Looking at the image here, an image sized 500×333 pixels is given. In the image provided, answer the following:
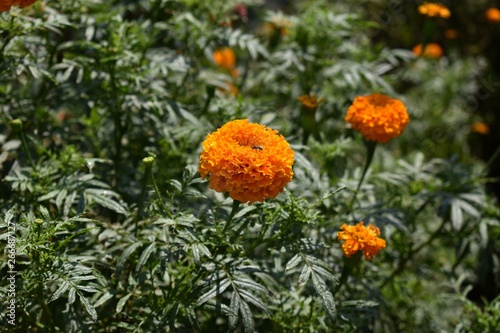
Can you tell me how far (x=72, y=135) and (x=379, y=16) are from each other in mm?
3724

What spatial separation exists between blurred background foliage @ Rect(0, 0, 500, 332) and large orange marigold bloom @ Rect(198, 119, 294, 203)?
0.58 ft

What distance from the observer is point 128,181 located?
2.20 metres

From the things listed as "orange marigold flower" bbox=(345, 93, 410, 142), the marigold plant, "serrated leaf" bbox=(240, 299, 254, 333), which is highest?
"orange marigold flower" bbox=(345, 93, 410, 142)

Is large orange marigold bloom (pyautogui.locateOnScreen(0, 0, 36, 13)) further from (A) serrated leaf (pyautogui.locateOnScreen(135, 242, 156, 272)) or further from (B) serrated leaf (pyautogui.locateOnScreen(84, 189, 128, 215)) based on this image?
(A) serrated leaf (pyautogui.locateOnScreen(135, 242, 156, 272))

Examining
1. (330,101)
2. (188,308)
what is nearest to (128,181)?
(188,308)

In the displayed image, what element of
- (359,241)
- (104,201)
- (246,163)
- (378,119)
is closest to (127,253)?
(104,201)

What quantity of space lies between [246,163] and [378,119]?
2.41ft

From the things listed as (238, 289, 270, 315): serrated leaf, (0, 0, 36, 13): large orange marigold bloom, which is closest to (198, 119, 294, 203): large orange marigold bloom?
(238, 289, 270, 315): serrated leaf

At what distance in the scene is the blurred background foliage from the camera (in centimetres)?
168

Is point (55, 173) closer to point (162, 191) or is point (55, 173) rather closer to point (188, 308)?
point (162, 191)

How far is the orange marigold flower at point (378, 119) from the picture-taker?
203cm

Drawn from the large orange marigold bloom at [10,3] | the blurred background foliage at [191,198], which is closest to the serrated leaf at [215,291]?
the blurred background foliage at [191,198]

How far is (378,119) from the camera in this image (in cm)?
203

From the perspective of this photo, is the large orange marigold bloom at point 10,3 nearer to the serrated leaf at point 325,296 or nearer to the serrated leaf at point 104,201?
the serrated leaf at point 104,201
